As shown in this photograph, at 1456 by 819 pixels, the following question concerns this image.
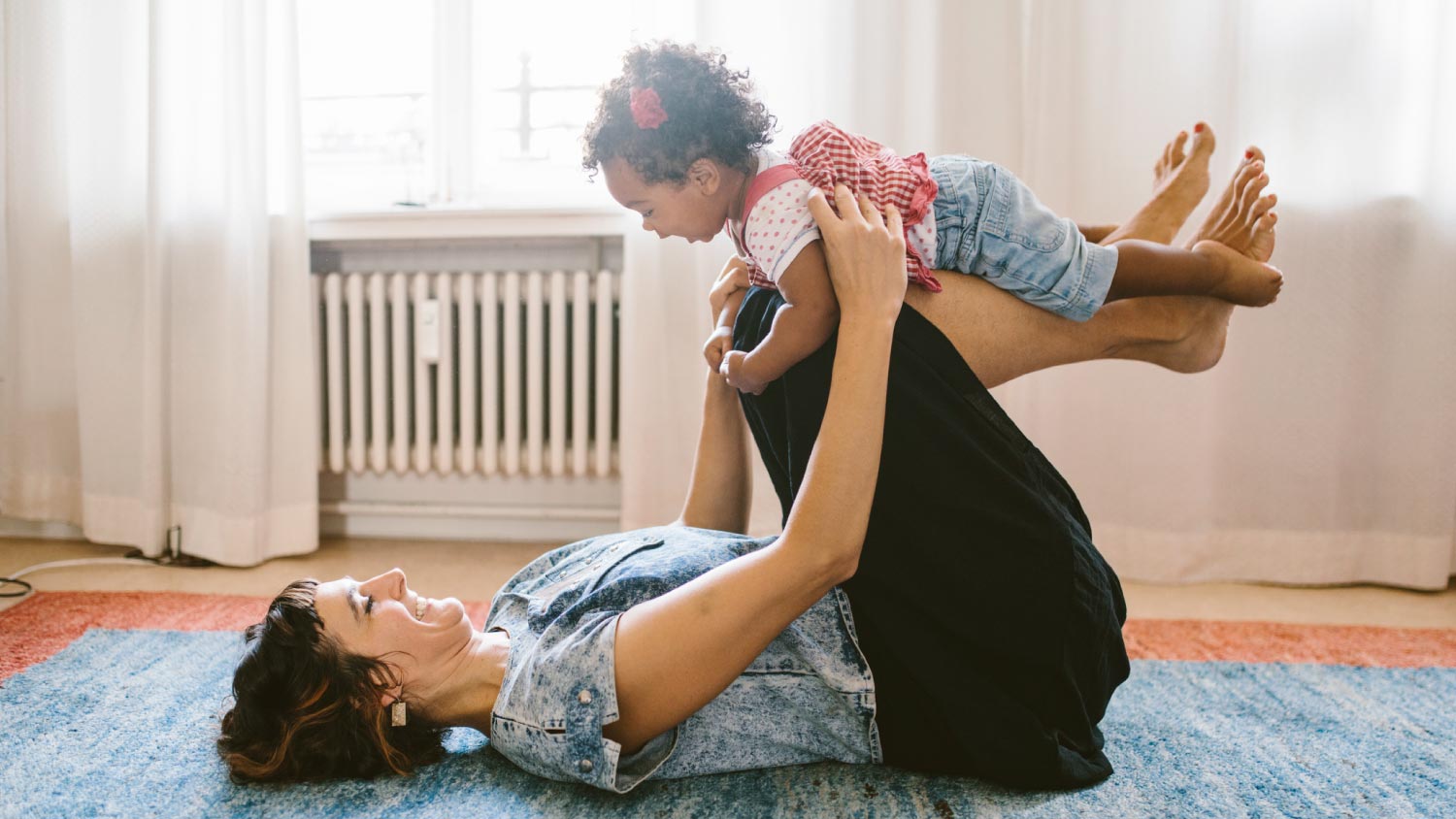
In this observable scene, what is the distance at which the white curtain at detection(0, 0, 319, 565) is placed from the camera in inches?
90.4

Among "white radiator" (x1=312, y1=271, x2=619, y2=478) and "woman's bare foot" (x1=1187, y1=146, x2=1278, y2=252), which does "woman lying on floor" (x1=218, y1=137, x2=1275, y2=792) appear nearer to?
"woman's bare foot" (x1=1187, y1=146, x2=1278, y2=252)

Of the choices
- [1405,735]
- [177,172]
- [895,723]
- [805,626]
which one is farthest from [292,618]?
[177,172]

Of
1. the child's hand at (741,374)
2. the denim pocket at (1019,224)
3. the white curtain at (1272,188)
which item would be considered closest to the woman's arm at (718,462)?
the child's hand at (741,374)

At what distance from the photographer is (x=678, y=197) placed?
1286 mm

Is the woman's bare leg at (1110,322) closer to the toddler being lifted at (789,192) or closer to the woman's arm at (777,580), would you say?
the toddler being lifted at (789,192)

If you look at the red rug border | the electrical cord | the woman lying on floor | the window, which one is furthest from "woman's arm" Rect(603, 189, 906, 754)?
the electrical cord

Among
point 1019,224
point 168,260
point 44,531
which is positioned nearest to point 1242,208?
point 1019,224

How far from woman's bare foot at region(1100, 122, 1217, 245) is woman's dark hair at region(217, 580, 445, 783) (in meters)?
1.15

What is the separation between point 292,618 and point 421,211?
1.46 m

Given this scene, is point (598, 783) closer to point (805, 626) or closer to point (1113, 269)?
point (805, 626)

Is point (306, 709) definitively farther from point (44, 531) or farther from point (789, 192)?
Answer: point (44, 531)

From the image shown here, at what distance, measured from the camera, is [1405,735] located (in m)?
1.34

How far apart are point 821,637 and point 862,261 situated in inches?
16.4

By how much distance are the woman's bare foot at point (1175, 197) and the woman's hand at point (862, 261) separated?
526 mm
